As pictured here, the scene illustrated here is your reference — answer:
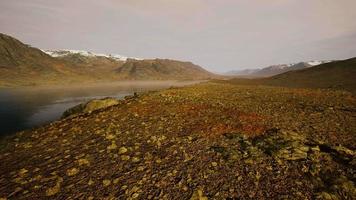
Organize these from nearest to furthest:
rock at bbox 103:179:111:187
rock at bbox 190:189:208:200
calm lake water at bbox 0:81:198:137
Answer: rock at bbox 190:189:208:200 → rock at bbox 103:179:111:187 → calm lake water at bbox 0:81:198:137

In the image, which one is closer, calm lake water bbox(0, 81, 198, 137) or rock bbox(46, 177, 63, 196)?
rock bbox(46, 177, 63, 196)

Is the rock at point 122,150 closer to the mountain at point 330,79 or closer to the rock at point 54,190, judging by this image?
the rock at point 54,190

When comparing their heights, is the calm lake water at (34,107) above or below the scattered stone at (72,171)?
below

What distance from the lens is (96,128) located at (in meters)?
16.0

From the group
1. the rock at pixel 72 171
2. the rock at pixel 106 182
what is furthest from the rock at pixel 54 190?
the rock at pixel 106 182

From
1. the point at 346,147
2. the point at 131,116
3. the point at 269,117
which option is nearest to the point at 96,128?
the point at 131,116

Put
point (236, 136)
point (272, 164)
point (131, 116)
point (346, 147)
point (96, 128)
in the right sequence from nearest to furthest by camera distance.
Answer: point (272, 164) → point (346, 147) → point (236, 136) → point (96, 128) → point (131, 116)

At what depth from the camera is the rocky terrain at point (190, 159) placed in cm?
781

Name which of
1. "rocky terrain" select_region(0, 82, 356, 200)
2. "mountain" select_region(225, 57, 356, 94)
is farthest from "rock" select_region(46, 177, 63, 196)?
"mountain" select_region(225, 57, 356, 94)

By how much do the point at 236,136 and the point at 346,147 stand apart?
4827mm

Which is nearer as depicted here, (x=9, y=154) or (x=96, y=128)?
(x=9, y=154)

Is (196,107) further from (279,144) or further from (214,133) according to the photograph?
(279,144)

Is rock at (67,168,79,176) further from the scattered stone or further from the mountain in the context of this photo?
the mountain

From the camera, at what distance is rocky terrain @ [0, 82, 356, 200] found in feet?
25.6
